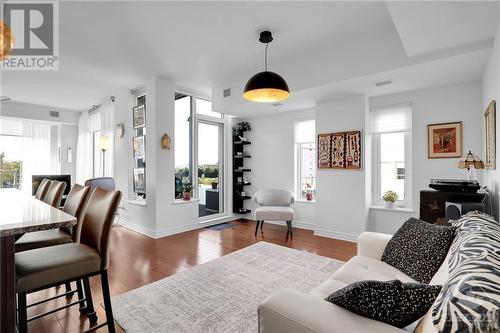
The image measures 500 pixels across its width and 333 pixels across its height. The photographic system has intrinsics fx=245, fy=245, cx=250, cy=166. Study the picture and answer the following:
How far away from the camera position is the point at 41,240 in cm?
201

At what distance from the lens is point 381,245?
7.00 ft

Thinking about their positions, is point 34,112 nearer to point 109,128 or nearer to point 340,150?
point 109,128

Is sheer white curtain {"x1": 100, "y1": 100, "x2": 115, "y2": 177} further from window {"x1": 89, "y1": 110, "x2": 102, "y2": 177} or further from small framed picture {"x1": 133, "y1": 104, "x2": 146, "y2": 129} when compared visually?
small framed picture {"x1": 133, "y1": 104, "x2": 146, "y2": 129}

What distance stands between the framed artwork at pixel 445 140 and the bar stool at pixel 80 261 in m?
4.15

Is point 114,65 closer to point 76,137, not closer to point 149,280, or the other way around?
point 149,280

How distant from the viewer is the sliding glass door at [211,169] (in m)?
5.43

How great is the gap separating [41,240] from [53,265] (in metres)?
0.73

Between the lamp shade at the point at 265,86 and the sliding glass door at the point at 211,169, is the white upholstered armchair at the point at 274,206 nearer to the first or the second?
the sliding glass door at the point at 211,169

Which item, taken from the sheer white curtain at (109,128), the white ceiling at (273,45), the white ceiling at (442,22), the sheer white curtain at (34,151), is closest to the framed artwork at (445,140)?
the white ceiling at (273,45)

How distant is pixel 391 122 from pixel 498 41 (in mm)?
1957

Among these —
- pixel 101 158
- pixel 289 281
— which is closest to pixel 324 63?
pixel 289 281

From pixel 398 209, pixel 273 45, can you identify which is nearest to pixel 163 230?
pixel 273 45

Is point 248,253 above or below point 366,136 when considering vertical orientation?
below

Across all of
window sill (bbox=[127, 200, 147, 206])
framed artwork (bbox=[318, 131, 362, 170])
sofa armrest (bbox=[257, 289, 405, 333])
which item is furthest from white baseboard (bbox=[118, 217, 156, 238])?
sofa armrest (bbox=[257, 289, 405, 333])
